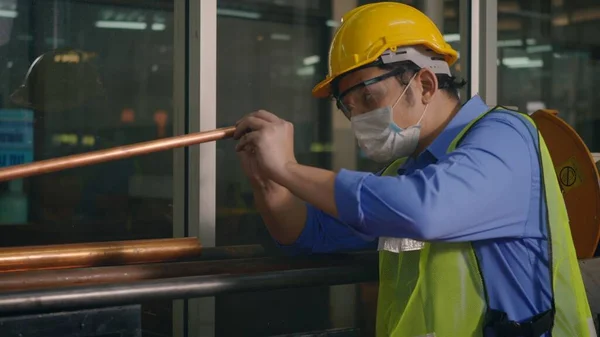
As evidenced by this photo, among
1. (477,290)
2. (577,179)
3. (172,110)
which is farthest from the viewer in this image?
(172,110)

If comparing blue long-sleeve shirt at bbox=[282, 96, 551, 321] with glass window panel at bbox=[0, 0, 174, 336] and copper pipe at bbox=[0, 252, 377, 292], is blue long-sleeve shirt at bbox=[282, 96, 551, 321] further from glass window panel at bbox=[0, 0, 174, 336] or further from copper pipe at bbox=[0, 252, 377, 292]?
glass window panel at bbox=[0, 0, 174, 336]

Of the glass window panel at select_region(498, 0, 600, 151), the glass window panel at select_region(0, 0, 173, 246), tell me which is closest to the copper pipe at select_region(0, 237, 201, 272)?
the glass window panel at select_region(0, 0, 173, 246)

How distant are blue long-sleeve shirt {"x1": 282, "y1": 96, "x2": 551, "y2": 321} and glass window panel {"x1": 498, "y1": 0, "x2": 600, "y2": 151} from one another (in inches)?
93.5

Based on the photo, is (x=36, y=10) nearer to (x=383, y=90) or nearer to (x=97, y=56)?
(x=97, y=56)

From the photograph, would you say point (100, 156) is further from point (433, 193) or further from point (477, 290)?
point (477, 290)

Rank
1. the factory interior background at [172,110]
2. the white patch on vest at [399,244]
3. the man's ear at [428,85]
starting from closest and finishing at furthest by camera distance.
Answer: the white patch on vest at [399,244] < the man's ear at [428,85] < the factory interior background at [172,110]

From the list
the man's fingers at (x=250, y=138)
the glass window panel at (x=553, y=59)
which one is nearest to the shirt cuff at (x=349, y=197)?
the man's fingers at (x=250, y=138)

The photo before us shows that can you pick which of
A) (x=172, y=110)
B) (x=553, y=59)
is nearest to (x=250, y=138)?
(x=172, y=110)

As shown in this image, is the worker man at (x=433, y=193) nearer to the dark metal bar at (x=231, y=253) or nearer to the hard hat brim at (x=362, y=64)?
the hard hat brim at (x=362, y=64)

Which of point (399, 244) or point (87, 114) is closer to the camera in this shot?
point (399, 244)

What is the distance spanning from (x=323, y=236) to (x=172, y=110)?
3.47ft

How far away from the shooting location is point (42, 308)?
168 cm

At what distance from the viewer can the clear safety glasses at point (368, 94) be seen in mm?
2182

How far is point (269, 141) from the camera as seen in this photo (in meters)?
2.01
